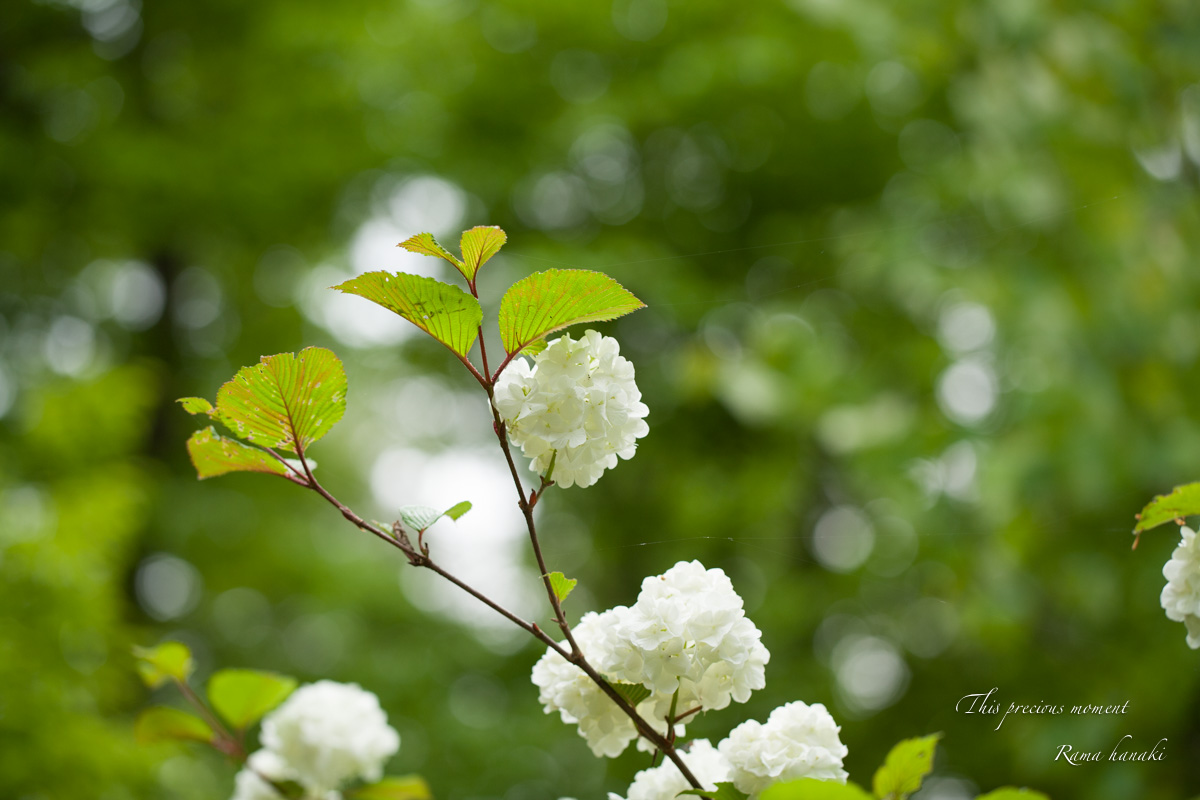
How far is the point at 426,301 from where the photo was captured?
0.45 metres

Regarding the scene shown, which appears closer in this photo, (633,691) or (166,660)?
(633,691)

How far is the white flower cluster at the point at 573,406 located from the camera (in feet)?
1.46

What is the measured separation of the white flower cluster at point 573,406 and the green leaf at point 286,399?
102 mm

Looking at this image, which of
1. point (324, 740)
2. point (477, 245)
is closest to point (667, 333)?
point (324, 740)

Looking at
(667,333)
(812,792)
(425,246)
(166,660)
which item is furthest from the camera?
(667,333)

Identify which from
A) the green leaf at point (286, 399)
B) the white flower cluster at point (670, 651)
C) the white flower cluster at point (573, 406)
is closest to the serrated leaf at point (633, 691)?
the white flower cluster at point (670, 651)

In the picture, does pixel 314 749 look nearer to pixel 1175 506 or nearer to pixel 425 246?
pixel 425 246

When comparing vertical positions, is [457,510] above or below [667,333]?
below

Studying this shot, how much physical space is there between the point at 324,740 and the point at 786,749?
19.9 inches

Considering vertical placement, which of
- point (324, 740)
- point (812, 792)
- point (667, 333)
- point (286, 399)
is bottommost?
point (812, 792)

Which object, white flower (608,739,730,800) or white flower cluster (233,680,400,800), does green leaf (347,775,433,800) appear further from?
white flower (608,739,730,800)

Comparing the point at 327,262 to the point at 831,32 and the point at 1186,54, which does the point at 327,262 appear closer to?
the point at 831,32

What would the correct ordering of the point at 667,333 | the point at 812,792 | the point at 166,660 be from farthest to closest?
1. the point at 667,333
2. the point at 166,660
3. the point at 812,792

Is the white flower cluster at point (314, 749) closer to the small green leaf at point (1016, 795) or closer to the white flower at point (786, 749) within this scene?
the white flower at point (786, 749)
